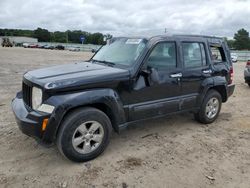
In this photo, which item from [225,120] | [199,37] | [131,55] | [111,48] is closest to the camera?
[131,55]

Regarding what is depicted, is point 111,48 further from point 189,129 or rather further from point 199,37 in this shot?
point 189,129

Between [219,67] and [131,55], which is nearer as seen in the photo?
[131,55]

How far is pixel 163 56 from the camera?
4789 mm

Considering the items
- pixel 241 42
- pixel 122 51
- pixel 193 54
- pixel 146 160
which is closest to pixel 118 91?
pixel 122 51

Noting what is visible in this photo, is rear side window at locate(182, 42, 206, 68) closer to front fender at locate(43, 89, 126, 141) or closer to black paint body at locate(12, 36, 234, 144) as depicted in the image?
black paint body at locate(12, 36, 234, 144)

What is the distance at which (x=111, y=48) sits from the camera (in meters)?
5.18

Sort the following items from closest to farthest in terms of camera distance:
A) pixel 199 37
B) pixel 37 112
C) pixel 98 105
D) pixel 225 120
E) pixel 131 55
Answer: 1. pixel 37 112
2. pixel 98 105
3. pixel 131 55
4. pixel 199 37
5. pixel 225 120

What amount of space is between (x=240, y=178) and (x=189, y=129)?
6.14 ft

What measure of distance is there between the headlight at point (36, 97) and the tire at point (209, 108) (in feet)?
10.7

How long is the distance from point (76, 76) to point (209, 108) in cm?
313

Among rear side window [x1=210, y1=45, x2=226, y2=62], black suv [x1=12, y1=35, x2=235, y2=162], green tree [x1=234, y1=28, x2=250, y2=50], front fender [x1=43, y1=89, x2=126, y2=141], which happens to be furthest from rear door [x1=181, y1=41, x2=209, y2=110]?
green tree [x1=234, y1=28, x2=250, y2=50]

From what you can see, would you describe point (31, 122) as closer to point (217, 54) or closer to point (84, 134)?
point (84, 134)

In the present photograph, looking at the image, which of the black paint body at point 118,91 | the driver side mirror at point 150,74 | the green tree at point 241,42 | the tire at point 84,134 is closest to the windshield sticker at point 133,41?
the black paint body at point 118,91

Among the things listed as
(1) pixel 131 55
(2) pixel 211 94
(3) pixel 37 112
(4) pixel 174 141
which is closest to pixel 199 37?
(2) pixel 211 94
